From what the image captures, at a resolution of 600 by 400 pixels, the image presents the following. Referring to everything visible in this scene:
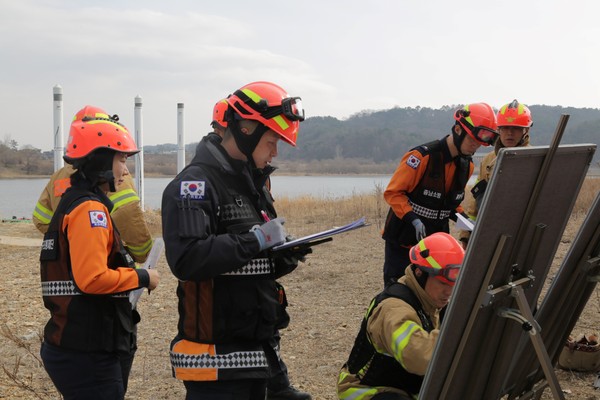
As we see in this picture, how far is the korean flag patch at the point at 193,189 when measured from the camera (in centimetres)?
262

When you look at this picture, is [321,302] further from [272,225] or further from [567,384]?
[272,225]

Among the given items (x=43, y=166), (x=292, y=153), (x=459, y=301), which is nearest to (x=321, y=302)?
(x=459, y=301)

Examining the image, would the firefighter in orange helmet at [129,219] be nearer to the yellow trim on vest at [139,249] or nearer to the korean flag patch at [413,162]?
the yellow trim on vest at [139,249]

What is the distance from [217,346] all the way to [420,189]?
2783 millimetres

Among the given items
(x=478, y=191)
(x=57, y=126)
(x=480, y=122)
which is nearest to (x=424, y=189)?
(x=478, y=191)

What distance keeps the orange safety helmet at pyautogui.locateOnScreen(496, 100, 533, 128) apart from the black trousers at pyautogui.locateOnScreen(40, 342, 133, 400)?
3.79 metres

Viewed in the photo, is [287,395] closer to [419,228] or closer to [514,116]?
[419,228]

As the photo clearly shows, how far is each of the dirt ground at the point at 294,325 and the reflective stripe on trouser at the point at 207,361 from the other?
7.47 ft

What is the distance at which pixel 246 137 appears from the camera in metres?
2.81

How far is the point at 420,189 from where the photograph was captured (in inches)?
200

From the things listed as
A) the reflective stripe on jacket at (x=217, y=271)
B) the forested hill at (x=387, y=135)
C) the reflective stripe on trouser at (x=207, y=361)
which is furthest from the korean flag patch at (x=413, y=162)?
the forested hill at (x=387, y=135)

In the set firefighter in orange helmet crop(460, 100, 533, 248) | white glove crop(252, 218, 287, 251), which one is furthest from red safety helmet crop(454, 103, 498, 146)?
white glove crop(252, 218, 287, 251)

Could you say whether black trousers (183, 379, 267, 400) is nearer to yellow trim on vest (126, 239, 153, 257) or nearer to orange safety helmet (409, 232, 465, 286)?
orange safety helmet (409, 232, 465, 286)

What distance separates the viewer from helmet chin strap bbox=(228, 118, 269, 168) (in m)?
2.80
